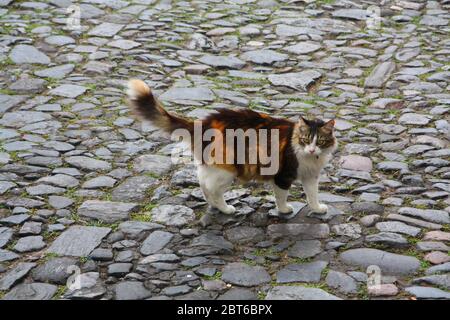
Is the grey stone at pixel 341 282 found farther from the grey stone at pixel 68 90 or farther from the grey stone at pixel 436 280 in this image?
the grey stone at pixel 68 90

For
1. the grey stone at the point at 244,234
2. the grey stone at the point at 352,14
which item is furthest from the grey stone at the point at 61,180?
the grey stone at the point at 352,14

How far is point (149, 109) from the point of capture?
18.3ft

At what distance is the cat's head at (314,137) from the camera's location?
17.9ft

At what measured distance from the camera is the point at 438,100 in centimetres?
805

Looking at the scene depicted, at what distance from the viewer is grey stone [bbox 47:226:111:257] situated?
5129mm

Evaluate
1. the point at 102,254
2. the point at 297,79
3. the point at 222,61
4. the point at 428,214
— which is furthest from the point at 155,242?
the point at 222,61

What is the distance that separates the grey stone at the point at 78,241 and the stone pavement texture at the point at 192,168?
0.02m

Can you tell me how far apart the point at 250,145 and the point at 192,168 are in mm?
1224

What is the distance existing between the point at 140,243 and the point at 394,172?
2.58 m

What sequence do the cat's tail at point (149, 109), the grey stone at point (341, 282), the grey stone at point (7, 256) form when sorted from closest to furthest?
1. the grey stone at point (341, 282)
2. the grey stone at point (7, 256)
3. the cat's tail at point (149, 109)

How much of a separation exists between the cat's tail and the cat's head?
88 cm

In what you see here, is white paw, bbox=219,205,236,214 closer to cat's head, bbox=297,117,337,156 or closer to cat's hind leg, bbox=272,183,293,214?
cat's hind leg, bbox=272,183,293,214

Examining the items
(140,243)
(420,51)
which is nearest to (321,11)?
(420,51)

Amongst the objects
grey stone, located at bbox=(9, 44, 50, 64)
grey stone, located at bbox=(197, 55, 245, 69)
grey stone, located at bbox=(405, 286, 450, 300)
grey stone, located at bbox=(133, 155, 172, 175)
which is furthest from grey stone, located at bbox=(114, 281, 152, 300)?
grey stone, located at bbox=(9, 44, 50, 64)
